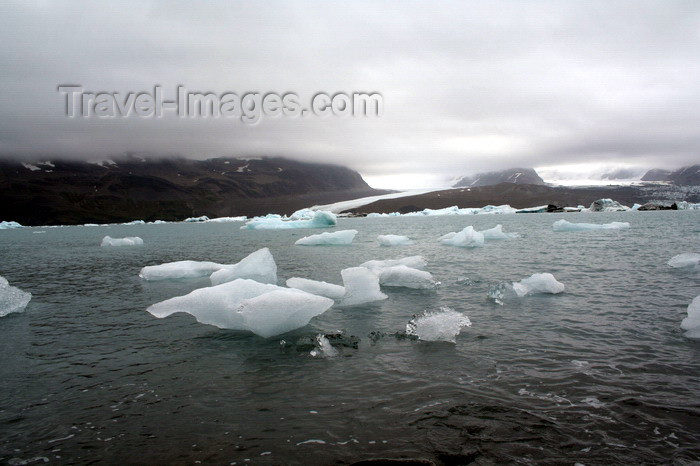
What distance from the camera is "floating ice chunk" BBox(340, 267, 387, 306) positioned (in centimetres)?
967

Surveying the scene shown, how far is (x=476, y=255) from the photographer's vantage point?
19438mm

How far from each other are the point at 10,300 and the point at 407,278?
10.2m

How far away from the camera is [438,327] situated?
271 inches

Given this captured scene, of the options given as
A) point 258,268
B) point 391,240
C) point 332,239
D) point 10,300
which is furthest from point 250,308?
point 332,239

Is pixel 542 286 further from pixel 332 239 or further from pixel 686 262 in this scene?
pixel 332 239

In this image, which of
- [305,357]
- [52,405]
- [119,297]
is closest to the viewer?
[52,405]

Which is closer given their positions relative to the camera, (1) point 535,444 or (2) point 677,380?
(1) point 535,444

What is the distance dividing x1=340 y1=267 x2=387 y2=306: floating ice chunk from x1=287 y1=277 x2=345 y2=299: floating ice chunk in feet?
0.87

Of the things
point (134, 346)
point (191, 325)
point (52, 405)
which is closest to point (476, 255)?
point (191, 325)

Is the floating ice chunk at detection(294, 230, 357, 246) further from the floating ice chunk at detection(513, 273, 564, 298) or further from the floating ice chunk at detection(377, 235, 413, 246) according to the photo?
the floating ice chunk at detection(513, 273, 564, 298)

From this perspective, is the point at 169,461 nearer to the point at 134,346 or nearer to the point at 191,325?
the point at 134,346


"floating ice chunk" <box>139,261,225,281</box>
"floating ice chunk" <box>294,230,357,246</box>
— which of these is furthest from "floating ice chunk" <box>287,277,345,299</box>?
"floating ice chunk" <box>294,230,357,246</box>

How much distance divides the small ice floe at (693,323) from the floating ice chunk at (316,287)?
665 centimetres

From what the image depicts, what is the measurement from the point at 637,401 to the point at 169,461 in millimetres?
4933
